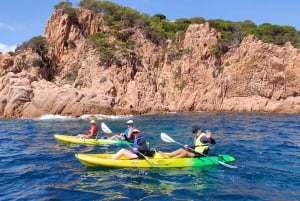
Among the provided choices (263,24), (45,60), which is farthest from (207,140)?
(263,24)

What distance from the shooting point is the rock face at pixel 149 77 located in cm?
4319

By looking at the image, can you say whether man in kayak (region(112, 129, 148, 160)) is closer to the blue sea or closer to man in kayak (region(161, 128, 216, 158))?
the blue sea

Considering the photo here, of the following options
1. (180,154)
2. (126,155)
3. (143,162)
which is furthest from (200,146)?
(126,155)

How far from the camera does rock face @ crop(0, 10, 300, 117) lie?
142 feet

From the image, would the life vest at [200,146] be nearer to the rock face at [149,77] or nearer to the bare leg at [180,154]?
the bare leg at [180,154]

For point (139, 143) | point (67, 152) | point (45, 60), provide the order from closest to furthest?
point (139, 143)
point (67, 152)
point (45, 60)

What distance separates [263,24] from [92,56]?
26.0 m

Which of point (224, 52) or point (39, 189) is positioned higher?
point (224, 52)

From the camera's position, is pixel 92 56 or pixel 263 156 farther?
pixel 92 56

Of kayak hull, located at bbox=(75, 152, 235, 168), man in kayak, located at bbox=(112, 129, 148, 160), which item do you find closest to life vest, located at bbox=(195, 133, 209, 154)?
kayak hull, located at bbox=(75, 152, 235, 168)

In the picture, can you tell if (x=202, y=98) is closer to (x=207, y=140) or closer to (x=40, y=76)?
(x=40, y=76)

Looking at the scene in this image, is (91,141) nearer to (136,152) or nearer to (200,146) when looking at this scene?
(136,152)

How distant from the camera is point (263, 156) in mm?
17922

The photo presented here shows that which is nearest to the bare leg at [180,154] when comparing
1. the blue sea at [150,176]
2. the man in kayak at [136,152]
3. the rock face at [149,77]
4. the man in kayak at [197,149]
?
the man in kayak at [197,149]
